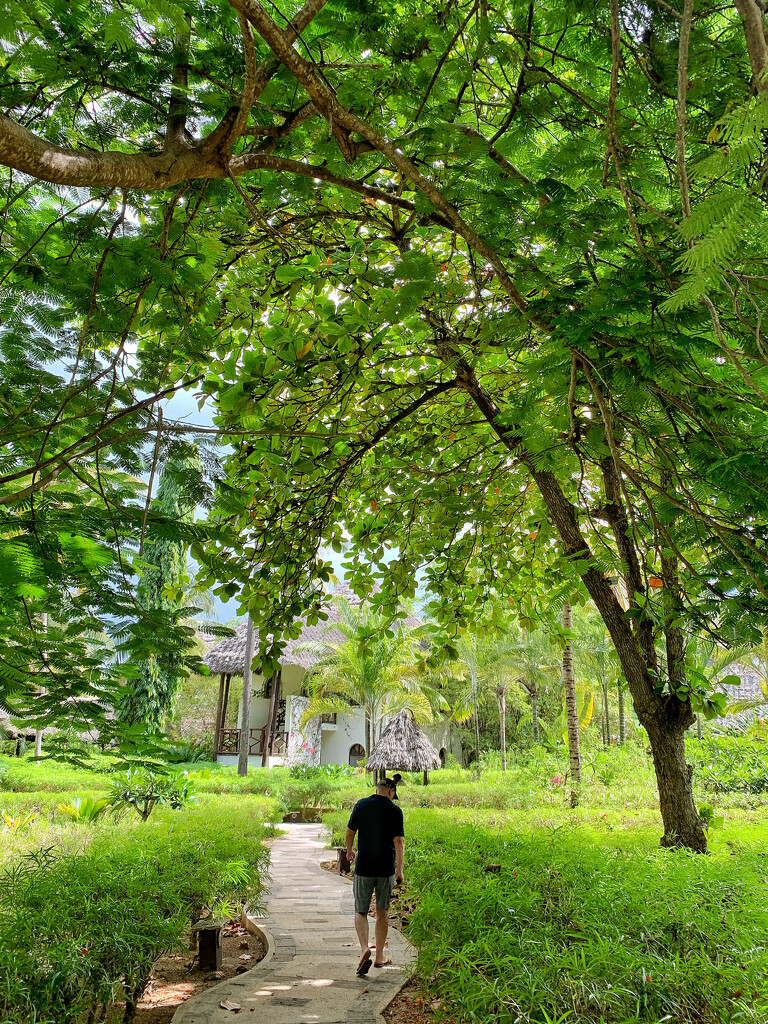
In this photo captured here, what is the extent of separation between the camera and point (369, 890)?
6070 mm

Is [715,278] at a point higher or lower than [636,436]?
lower

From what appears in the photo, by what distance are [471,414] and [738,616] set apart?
3.72 metres

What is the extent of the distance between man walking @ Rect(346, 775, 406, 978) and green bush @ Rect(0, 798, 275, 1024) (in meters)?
1.38

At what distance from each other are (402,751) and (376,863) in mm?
13131

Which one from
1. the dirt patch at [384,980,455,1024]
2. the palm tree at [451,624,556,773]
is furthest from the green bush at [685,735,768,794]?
the dirt patch at [384,980,455,1024]

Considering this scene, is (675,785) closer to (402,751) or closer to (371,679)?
(402,751)

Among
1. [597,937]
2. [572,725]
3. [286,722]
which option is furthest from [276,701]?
[597,937]

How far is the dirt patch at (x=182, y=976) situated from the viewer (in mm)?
5004

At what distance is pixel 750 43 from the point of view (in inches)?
66.5

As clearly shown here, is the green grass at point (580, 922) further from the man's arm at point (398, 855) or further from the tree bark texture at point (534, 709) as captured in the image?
the tree bark texture at point (534, 709)

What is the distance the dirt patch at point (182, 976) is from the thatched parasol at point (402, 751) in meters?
11.3

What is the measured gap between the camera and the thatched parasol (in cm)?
1856

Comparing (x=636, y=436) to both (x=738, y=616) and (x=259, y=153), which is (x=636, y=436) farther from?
(x=259, y=153)

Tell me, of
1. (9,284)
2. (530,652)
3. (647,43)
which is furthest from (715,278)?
(530,652)
